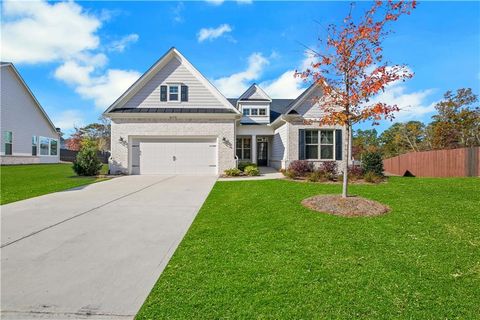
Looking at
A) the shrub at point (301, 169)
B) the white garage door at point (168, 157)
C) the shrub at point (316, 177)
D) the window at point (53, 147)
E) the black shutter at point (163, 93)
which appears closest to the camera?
the shrub at point (316, 177)

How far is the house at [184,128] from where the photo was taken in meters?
15.6

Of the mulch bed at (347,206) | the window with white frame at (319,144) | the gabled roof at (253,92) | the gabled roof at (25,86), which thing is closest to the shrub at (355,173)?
the window with white frame at (319,144)

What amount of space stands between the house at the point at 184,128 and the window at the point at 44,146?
1445 centimetres

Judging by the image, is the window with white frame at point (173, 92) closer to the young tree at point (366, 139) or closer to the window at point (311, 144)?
the window at point (311, 144)

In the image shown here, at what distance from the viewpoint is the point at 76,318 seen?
108 inches

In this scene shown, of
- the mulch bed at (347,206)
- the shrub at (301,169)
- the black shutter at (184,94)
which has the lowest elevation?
the mulch bed at (347,206)

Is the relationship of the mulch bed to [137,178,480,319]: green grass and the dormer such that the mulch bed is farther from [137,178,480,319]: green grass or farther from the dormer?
the dormer

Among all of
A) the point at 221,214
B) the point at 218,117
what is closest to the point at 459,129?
the point at 218,117

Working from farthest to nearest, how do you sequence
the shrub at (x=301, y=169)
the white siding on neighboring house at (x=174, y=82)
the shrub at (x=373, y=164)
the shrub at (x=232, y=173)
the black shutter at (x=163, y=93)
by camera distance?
the black shutter at (x=163, y=93) < the white siding on neighboring house at (x=174, y=82) < the shrub at (x=232, y=173) < the shrub at (x=301, y=169) < the shrub at (x=373, y=164)

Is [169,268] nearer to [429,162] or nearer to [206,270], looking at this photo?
[206,270]

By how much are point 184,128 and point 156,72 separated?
3828 mm

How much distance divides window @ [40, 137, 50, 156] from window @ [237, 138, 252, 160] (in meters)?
18.6

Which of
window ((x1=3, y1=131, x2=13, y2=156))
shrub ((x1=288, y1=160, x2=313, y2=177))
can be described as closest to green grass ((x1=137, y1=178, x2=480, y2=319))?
A: shrub ((x1=288, y1=160, x2=313, y2=177))

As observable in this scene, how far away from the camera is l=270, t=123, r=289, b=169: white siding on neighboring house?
16641 millimetres
